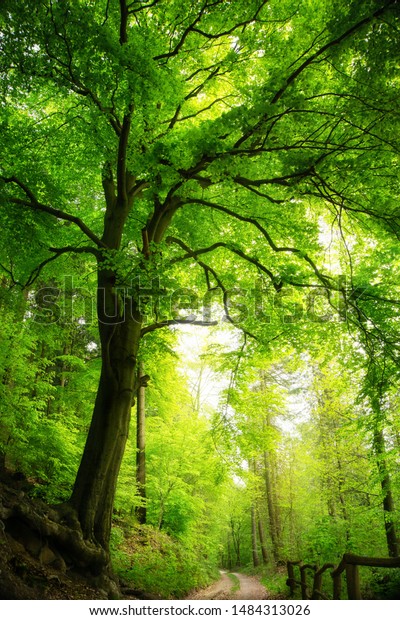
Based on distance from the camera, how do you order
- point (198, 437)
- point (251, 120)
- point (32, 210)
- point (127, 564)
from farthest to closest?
point (198, 437) < point (127, 564) < point (32, 210) < point (251, 120)

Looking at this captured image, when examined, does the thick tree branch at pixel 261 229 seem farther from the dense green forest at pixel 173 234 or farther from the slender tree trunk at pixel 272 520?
the slender tree trunk at pixel 272 520

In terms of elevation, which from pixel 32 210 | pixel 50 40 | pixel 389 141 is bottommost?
pixel 389 141

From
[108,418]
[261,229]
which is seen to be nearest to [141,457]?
[108,418]

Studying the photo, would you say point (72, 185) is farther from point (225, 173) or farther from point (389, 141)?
point (389, 141)

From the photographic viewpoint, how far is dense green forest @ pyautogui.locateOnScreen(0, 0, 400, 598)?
166 inches

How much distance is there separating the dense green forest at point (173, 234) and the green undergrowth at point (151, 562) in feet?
0.19

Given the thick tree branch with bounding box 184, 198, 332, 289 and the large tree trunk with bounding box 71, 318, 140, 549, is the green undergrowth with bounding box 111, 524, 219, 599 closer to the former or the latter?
the large tree trunk with bounding box 71, 318, 140, 549

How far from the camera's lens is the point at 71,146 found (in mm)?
7199

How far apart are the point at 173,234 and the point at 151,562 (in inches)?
267

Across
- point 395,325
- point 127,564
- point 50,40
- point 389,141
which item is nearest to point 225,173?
point 389,141

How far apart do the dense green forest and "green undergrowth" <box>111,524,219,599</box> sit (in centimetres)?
6

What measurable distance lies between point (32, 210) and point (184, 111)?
3603 mm

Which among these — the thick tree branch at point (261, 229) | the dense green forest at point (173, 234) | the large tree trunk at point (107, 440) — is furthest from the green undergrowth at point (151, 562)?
the thick tree branch at point (261, 229)

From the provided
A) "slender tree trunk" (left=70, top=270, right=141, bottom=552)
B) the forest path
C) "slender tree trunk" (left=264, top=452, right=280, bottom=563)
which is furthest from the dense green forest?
"slender tree trunk" (left=264, top=452, right=280, bottom=563)
